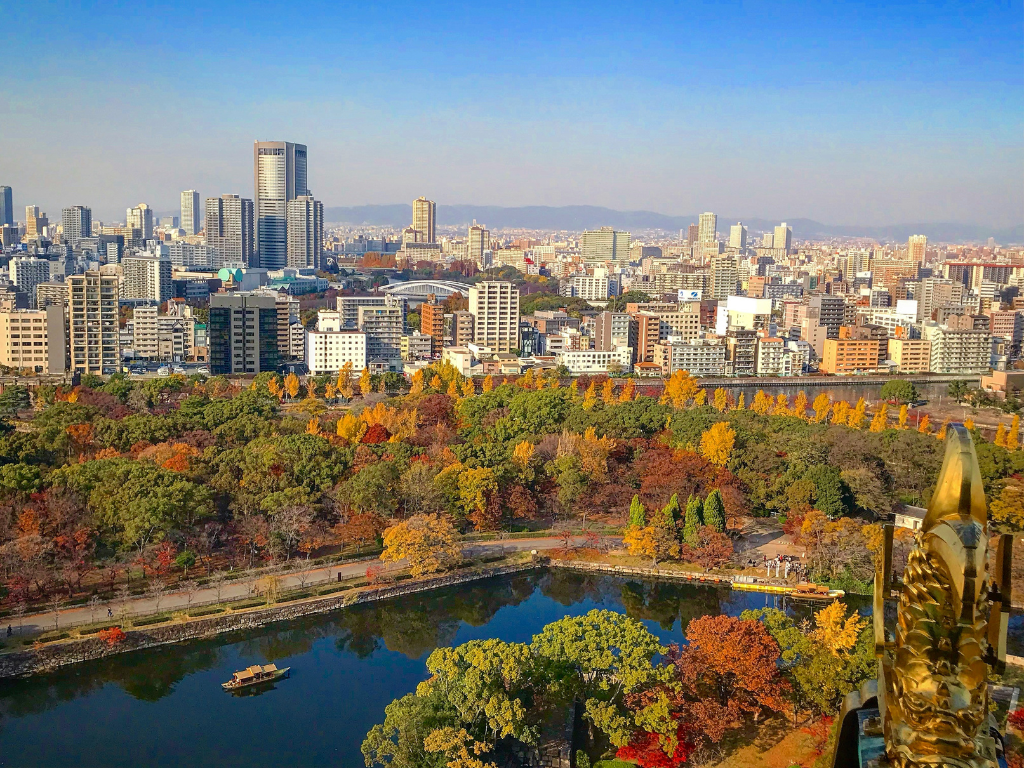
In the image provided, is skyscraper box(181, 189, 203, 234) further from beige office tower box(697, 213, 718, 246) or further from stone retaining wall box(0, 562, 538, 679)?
stone retaining wall box(0, 562, 538, 679)

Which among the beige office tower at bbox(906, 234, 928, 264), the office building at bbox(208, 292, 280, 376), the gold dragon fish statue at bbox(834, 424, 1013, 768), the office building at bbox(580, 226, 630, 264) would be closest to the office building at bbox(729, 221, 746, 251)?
the beige office tower at bbox(906, 234, 928, 264)

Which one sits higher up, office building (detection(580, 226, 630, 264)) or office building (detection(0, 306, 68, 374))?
office building (detection(580, 226, 630, 264))

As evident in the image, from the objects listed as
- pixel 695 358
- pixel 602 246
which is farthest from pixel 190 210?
pixel 695 358

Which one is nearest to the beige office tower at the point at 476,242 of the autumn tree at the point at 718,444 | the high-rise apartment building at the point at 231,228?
the high-rise apartment building at the point at 231,228

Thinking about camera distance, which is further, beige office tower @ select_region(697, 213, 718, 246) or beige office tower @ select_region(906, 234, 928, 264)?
beige office tower @ select_region(697, 213, 718, 246)

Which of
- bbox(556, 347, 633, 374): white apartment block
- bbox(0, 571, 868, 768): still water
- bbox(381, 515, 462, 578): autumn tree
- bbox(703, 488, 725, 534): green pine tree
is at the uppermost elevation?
bbox(556, 347, 633, 374): white apartment block

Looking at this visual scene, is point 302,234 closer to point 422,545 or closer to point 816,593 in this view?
point 422,545
